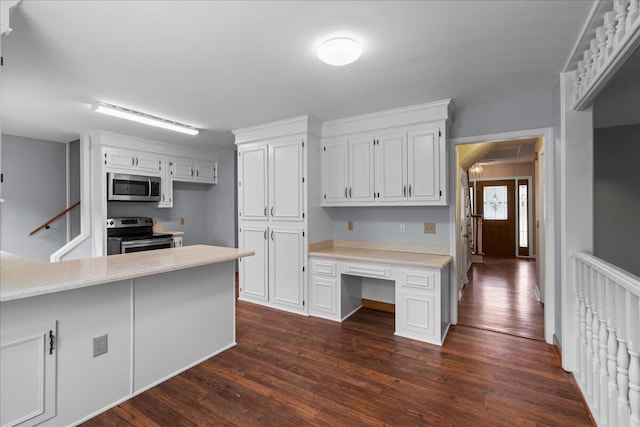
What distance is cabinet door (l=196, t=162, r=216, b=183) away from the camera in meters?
5.57

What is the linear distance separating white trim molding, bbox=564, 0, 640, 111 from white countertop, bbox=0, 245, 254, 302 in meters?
2.74

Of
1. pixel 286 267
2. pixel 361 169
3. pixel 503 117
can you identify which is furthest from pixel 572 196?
pixel 286 267

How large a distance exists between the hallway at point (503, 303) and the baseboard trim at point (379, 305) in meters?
0.78

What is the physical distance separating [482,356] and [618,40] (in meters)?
2.46

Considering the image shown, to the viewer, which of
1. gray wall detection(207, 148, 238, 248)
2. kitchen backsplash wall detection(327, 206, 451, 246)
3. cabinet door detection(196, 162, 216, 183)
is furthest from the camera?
gray wall detection(207, 148, 238, 248)

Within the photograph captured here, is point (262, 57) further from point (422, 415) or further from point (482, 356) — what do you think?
point (482, 356)

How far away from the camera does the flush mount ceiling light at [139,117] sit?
10.5ft

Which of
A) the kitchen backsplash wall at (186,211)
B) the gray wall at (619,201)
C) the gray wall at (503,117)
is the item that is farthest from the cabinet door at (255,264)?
the gray wall at (619,201)

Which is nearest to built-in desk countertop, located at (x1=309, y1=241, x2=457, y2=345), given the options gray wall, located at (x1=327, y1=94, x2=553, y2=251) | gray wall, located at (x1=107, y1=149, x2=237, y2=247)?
gray wall, located at (x1=327, y1=94, x2=553, y2=251)

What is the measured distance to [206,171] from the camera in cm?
571

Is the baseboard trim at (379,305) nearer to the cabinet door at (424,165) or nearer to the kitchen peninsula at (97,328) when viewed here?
the cabinet door at (424,165)

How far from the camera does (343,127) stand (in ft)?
12.5

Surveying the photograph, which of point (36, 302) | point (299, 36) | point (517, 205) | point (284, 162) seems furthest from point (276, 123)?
point (517, 205)

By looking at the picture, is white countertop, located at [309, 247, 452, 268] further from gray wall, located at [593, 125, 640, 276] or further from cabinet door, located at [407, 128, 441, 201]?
gray wall, located at [593, 125, 640, 276]
